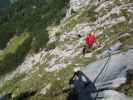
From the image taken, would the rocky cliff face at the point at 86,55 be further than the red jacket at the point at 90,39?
No

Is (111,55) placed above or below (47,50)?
above

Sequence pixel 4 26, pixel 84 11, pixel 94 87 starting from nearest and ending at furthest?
pixel 94 87, pixel 84 11, pixel 4 26

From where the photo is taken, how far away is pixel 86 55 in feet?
126

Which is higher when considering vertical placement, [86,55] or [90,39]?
[90,39]

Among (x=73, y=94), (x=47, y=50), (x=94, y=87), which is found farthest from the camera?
(x=47, y=50)

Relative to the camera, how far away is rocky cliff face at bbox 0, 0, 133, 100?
2820cm

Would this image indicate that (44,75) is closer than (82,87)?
No

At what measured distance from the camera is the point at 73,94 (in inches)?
1134

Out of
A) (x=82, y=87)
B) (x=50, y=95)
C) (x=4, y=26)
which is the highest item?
(x=82, y=87)

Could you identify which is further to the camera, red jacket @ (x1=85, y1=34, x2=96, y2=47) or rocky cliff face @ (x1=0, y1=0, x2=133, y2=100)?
red jacket @ (x1=85, y1=34, x2=96, y2=47)

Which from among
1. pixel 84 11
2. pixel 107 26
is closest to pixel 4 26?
pixel 84 11

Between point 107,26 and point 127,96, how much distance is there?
2240 centimetres

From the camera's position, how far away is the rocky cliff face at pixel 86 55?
28203 mm

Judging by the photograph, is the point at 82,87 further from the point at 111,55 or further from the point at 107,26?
the point at 107,26
